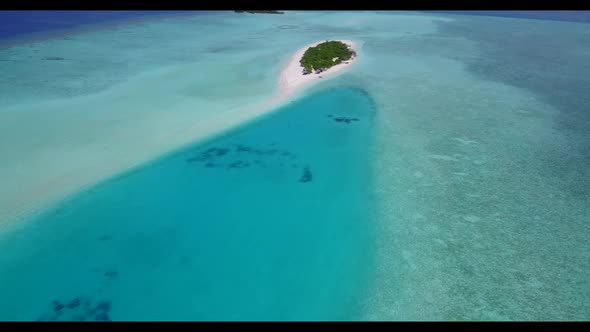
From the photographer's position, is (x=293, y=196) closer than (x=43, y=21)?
Yes

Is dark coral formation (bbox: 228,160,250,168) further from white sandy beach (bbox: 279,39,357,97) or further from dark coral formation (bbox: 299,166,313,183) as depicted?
white sandy beach (bbox: 279,39,357,97)

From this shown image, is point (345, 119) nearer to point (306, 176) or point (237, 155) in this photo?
point (306, 176)

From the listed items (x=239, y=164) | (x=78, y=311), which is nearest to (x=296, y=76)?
(x=239, y=164)

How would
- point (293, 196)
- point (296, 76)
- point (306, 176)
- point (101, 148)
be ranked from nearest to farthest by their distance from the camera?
point (293, 196)
point (306, 176)
point (101, 148)
point (296, 76)

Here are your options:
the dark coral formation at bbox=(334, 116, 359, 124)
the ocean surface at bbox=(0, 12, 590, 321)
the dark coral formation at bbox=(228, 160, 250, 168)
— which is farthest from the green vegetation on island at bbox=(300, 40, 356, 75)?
the dark coral formation at bbox=(228, 160, 250, 168)

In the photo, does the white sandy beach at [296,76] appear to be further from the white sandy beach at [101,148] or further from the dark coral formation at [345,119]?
the dark coral formation at [345,119]

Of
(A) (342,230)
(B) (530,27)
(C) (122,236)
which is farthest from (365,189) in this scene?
(B) (530,27)

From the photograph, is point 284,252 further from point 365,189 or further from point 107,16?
point 107,16
